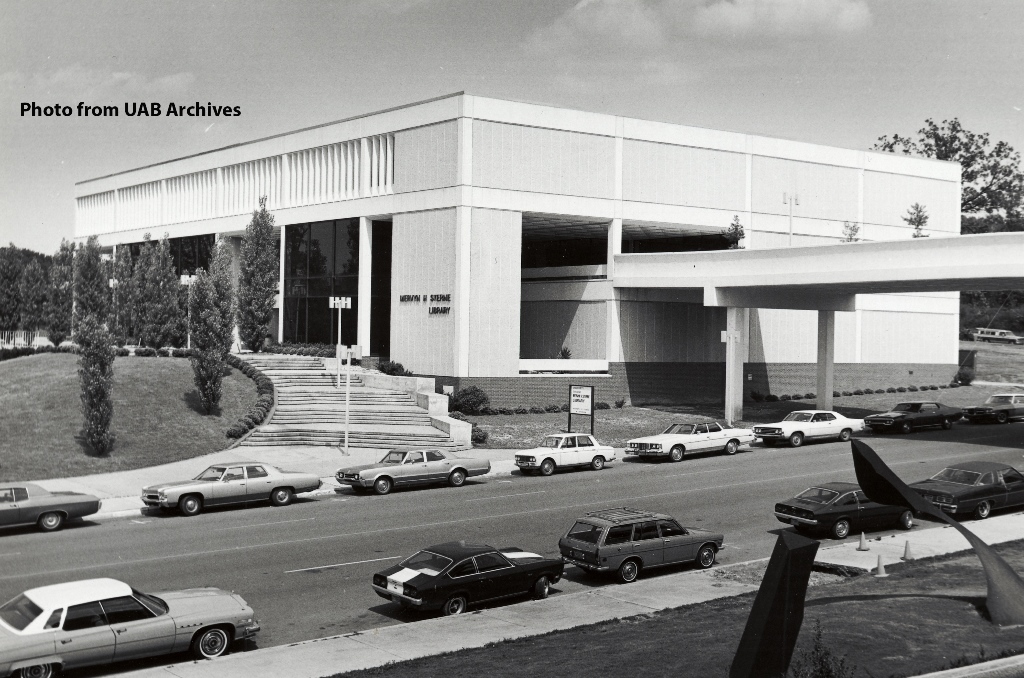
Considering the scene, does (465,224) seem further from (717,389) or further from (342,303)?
(717,389)

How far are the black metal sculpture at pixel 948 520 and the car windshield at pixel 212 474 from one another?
20763 mm

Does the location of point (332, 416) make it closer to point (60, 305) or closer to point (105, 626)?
point (60, 305)

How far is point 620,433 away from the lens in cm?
4306

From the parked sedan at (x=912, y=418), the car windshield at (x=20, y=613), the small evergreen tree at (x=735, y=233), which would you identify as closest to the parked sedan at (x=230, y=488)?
the car windshield at (x=20, y=613)

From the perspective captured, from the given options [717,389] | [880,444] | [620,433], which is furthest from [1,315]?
[880,444]

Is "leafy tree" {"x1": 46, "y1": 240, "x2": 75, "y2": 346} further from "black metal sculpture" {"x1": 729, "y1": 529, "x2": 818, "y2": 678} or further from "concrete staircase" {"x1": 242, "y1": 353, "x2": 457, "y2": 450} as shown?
"black metal sculpture" {"x1": 729, "y1": 529, "x2": 818, "y2": 678}

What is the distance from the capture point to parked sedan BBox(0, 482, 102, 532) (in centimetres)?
2402

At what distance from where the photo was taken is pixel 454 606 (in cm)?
1714

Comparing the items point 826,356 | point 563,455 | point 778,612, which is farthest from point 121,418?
point 826,356

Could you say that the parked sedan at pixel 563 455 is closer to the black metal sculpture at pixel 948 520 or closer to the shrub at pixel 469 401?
Answer: the shrub at pixel 469 401

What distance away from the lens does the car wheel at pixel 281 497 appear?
2786cm

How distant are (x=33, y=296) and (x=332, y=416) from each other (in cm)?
2916

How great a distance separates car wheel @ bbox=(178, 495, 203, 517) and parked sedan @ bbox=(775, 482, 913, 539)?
15479 millimetres

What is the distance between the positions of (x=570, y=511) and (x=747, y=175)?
3658 centimetres
